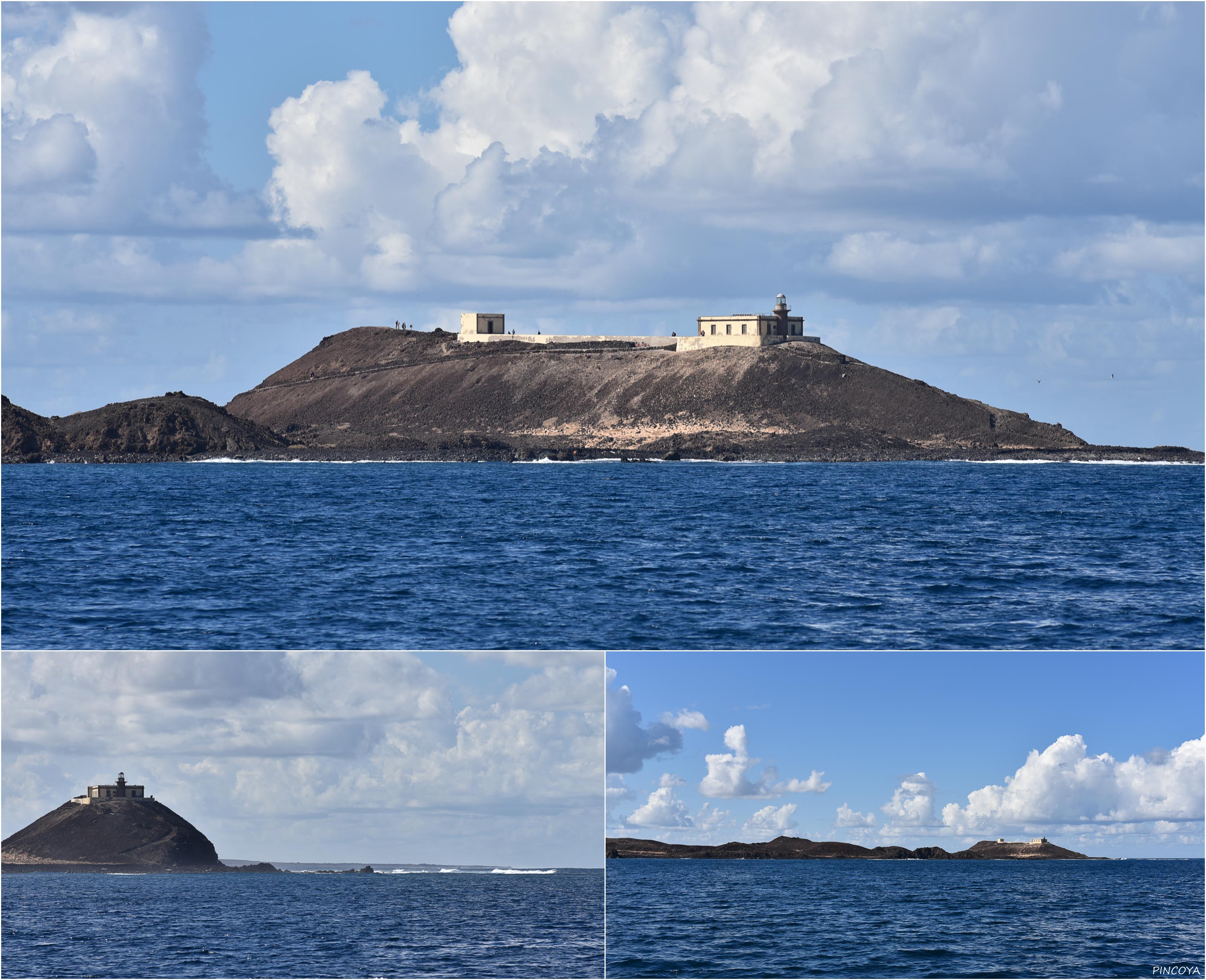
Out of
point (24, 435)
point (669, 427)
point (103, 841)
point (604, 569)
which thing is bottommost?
point (103, 841)

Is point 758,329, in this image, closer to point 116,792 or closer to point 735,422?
point 735,422

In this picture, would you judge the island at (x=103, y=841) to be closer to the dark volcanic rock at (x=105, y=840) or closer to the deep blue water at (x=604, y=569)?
the dark volcanic rock at (x=105, y=840)

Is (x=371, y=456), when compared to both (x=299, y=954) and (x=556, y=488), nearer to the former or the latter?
(x=556, y=488)

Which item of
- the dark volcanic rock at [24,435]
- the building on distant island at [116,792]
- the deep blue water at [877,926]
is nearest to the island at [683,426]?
the dark volcanic rock at [24,435]

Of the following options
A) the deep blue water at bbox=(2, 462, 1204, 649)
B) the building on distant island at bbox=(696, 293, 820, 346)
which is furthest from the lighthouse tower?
the deep blue water at bbox=(2, 462, 1204, 649)

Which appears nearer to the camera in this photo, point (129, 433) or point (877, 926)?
point (877, 926)

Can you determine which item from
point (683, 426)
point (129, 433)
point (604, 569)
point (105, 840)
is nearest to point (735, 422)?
point (683, 426)
